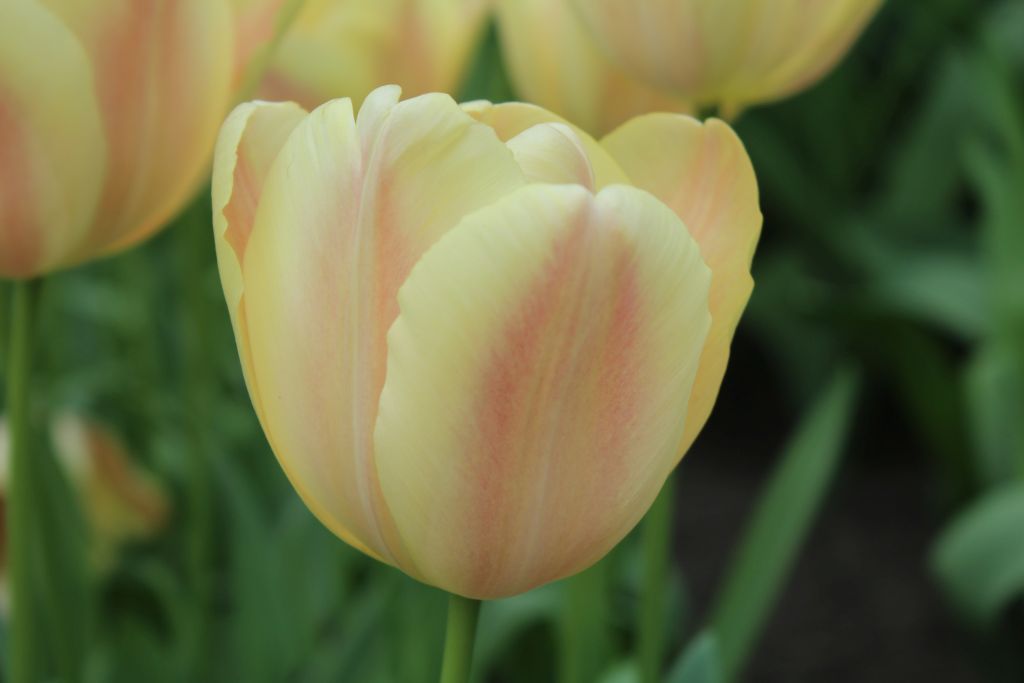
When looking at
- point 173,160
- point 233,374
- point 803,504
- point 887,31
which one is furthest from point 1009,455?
point 173,160

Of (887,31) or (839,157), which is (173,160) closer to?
(839,157)

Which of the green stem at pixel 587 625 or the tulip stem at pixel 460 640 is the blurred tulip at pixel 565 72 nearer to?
the green stem at pixel 587 625

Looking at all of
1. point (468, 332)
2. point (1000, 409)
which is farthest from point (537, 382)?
point (1000, 409)

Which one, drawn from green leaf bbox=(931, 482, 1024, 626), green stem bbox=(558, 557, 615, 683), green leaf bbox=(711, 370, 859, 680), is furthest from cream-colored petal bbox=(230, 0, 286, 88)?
green leaf bbox=(931, 482, 1024, 626)

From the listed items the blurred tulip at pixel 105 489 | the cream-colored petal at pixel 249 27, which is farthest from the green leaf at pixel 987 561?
the cream-colored petal at pixel 249 27

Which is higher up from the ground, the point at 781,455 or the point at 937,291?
the point at 937,291

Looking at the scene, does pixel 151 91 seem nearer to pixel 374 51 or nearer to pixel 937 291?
pixel 374 51

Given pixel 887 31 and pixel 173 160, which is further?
pixel 887 31
